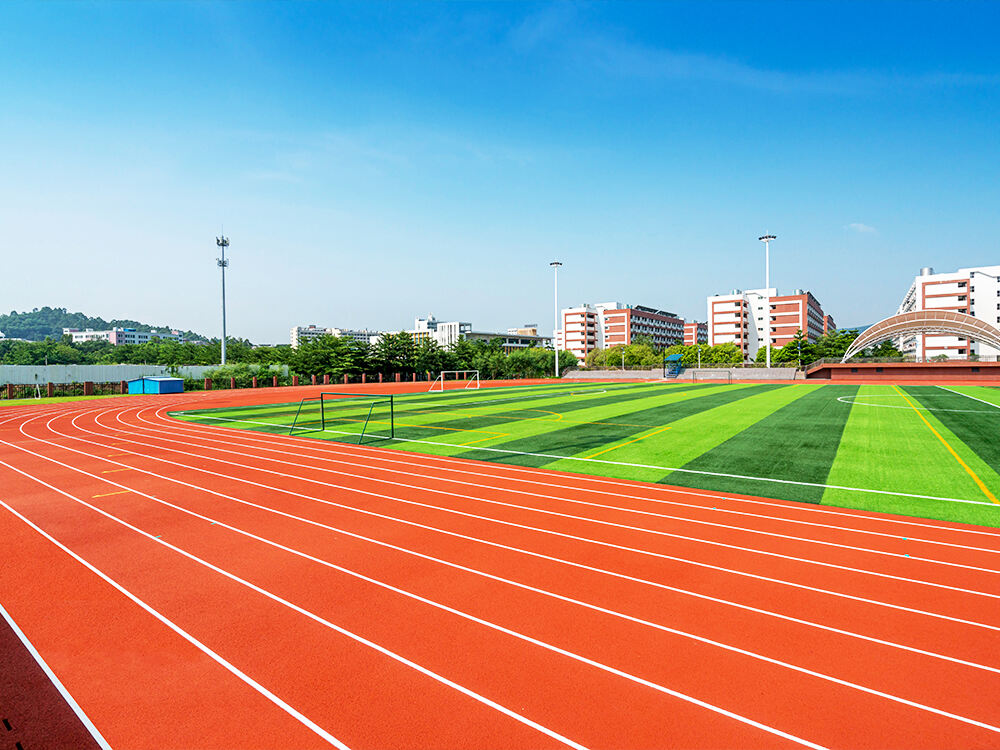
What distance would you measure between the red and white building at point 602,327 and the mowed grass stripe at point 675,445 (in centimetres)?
10914

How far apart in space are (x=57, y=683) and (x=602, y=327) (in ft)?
444

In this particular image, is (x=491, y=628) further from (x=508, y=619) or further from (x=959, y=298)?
(x=959, y=298)

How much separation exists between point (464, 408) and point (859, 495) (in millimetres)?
19924

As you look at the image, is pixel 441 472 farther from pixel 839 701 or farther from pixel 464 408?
pixel 464 408

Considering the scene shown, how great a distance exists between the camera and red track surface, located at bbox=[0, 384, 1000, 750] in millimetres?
3875

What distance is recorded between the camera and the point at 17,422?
24.5 metres

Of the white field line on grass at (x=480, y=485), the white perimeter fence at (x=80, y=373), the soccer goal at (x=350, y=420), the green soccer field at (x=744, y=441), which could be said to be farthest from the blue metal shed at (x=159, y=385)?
the white field line on grass at (x=480, y=485)

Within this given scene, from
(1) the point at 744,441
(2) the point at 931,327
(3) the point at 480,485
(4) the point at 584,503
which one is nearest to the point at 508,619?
(4) the point at 584,503

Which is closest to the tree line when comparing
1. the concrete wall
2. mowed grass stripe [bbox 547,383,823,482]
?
the concrete wall

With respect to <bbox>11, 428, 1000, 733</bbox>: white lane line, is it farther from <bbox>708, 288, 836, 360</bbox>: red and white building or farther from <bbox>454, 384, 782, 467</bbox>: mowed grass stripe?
<bbox>708, 288, 836, 360</bbox>: red and white building

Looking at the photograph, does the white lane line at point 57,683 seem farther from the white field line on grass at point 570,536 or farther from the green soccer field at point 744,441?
the green soccer field at point 744,441

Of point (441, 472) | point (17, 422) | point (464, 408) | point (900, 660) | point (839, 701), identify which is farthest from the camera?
point (464, 408)

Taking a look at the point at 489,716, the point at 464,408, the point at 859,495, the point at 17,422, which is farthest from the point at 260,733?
the point at 17,422

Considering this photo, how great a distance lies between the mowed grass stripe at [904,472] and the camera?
8859 millimetres
